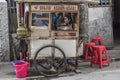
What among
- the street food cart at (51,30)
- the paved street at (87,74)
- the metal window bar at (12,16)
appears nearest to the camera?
the paved street at (87,74)

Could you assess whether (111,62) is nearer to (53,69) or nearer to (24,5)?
(53,69)

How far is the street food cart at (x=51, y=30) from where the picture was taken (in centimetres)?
1040

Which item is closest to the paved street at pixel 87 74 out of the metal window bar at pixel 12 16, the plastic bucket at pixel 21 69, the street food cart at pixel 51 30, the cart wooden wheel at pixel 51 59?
the plastic bucket at pixel 21 69

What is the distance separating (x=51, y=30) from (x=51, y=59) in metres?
0.83

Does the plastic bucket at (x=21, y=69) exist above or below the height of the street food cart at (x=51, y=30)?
below

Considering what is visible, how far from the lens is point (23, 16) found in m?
10.7

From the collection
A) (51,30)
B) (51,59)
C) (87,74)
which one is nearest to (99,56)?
(87,74)

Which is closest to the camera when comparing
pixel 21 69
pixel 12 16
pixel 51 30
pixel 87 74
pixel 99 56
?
pixel 21 69

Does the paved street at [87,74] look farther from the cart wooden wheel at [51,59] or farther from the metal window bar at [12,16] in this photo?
the metal window bar at [12,16]

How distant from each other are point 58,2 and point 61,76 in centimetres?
208

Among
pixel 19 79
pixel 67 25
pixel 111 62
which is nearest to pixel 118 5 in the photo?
pixel 111 62

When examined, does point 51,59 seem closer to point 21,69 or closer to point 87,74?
point 21,69

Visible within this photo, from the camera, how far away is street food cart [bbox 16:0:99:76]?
10.4 metres

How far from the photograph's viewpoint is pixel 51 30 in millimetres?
10500
